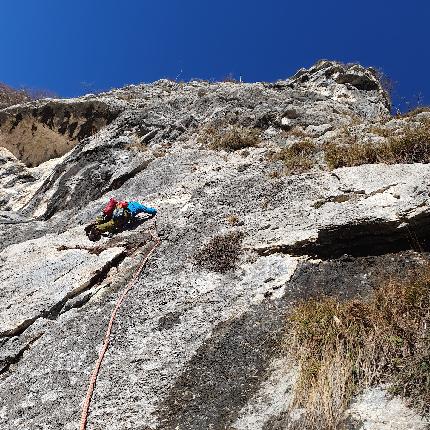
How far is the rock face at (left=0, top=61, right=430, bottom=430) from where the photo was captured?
235 inches

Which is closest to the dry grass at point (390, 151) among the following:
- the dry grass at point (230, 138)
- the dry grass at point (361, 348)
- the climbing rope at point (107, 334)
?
the dry grass at point (230, 138)

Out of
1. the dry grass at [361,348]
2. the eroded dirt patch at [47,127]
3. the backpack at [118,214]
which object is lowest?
the dry grass at [361,348]

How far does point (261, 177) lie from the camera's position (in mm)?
10859

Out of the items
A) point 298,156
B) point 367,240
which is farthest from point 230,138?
point 367,240

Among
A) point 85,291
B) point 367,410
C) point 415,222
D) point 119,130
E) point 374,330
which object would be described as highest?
point 119,130

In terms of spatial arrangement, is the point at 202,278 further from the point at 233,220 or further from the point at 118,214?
the point at 118,214

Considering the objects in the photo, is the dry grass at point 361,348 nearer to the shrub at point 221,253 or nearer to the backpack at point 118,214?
the shrub at point 221,253

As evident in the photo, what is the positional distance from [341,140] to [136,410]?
26.3 ft

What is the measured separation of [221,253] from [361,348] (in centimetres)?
349

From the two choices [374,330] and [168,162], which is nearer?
[374,330]

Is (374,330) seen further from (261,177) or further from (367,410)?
(261,177)

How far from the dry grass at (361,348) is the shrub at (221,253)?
2078 millimetres

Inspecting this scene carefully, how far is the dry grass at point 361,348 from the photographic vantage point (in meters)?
4.87

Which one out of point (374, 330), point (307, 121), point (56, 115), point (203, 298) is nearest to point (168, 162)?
point (307, 121)
